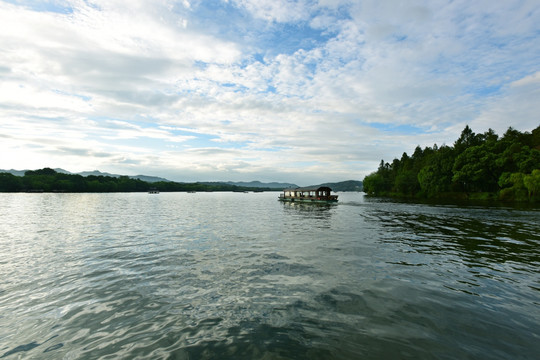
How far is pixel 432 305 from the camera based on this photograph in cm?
959

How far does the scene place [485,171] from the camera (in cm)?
8219

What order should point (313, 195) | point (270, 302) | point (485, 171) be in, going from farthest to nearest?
point (313, 195)
point (485, 171)
point (270, 302)

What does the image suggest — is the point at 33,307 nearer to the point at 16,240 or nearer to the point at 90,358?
the point at 90,358

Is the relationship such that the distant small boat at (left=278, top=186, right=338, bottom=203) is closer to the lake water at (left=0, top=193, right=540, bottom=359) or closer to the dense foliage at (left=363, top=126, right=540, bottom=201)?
the dense foliage at (left=363, top=126, right=540, bottom=201)

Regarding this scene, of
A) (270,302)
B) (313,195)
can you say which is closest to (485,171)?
(313,195)

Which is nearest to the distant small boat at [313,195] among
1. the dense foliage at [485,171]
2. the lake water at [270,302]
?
the dense foliage at [485,171]

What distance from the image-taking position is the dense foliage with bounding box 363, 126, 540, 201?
7031 cm

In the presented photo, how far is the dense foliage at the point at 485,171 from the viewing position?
231ft

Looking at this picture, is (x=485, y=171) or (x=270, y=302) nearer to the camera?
(x=270, y=302)

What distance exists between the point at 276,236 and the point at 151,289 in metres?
15.0

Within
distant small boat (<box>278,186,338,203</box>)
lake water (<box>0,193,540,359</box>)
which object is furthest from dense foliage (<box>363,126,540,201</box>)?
lake water (<box>0,193,540,359</box>)

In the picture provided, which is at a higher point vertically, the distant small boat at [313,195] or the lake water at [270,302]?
the distant small boat at [313,195]

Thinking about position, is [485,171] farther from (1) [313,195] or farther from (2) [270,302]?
(2) [270,302]

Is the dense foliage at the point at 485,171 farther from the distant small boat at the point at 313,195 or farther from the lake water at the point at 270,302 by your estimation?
the lake water at the point at 270,302
